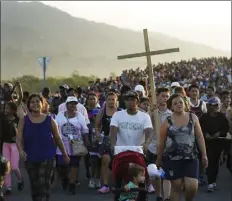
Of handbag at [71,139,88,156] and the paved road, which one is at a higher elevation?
handbag at [71,139,88,156]

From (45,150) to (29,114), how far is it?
523mm

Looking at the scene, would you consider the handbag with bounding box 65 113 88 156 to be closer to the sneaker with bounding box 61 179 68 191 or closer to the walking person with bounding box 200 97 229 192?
the sneaker with bounding box 61 179 68 191

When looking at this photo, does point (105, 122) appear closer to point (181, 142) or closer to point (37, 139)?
point (37, 139)

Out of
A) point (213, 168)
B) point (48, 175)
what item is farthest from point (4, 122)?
point (213, 168)

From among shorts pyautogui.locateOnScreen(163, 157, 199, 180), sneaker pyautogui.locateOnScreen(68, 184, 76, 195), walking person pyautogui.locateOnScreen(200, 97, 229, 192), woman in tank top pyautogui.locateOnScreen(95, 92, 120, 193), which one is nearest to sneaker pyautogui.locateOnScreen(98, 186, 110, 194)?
woman in tank top pyautogui.locateOnScreen(95, 92, 120, 193)

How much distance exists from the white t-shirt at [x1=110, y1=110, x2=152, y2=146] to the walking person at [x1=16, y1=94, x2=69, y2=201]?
3.48 ft

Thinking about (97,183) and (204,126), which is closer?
(204,126)

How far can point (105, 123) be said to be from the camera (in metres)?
8.95

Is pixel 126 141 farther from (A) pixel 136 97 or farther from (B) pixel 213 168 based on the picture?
(B) pixel 213 168

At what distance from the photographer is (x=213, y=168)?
29.8ft

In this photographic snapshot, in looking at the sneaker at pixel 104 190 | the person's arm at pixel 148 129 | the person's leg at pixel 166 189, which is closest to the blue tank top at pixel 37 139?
the person's arm at pixel 148 129

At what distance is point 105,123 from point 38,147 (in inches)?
93.2

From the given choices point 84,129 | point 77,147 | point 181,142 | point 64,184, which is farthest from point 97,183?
point 181,142

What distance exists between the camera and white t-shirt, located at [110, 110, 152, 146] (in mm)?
7434
